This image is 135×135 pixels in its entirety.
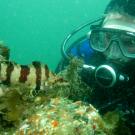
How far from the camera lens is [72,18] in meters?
83.8

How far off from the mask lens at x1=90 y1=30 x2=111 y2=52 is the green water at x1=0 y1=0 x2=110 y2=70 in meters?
70.6

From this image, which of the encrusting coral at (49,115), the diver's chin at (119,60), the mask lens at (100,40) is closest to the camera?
the encrusting coral at (49,115)

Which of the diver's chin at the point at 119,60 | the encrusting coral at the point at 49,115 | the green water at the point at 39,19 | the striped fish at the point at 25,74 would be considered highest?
the green water at the point at 39,19

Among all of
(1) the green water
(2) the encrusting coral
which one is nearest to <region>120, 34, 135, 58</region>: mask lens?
(2) the encrusting coral

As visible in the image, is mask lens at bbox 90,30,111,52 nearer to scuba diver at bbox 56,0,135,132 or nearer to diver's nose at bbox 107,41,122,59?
scuba diver at bbox 56,0,135,132

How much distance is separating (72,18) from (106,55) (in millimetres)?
80128

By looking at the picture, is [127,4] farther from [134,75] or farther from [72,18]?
[72,18]

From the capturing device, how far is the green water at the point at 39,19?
81.7 m

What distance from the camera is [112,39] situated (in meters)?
4.61

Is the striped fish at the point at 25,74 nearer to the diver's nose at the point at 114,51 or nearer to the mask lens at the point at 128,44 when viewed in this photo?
the diver's nose at the point at 114,51

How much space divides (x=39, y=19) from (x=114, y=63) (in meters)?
93.4

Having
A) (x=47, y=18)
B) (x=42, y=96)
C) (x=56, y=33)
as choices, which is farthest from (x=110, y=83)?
(x=47, y=18)

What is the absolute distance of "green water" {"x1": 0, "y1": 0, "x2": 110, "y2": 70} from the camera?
81.7 metres

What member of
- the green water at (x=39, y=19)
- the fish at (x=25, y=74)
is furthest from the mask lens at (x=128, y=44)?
the green water at (x=39, y=19)
